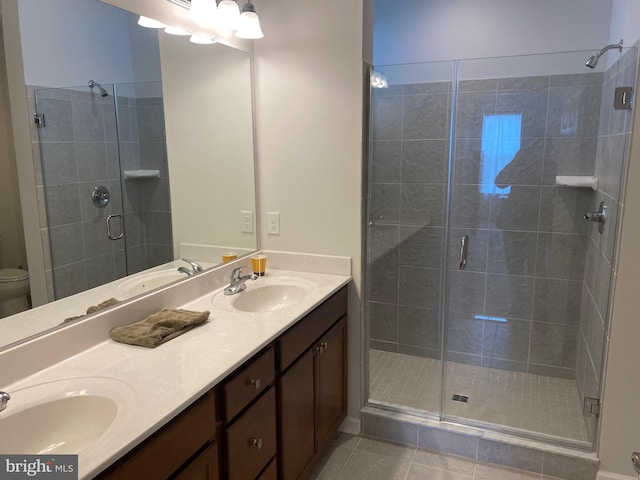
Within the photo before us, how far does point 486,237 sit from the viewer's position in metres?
3.02

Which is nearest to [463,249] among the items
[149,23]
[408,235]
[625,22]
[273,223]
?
[408,235]

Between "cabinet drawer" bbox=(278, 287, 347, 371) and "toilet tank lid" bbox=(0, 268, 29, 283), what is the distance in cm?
88

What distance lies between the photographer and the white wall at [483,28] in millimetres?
2922

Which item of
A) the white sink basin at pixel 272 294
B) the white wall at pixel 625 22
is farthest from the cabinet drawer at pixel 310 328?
the white wall at pixel 625 22

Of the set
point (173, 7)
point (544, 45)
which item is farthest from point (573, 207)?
point (173, 7)

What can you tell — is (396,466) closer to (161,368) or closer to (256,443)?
(256,443)

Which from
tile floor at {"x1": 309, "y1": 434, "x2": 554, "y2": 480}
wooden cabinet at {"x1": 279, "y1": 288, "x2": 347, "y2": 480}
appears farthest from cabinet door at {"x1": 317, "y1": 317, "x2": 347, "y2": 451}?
tile floor at {"x1": 309, "y1": 434, "x2": 554, "y2": 480}

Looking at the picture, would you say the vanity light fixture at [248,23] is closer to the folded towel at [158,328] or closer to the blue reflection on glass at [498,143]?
the folded towel at [158,328]

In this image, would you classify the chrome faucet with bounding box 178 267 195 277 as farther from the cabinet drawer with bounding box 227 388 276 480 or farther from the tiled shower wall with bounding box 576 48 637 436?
the tiled shower wall with bounding box 576 48 637 436

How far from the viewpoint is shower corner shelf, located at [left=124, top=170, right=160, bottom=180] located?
1844mm

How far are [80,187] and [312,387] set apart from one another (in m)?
1.27

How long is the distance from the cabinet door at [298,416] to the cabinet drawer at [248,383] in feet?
0.46
